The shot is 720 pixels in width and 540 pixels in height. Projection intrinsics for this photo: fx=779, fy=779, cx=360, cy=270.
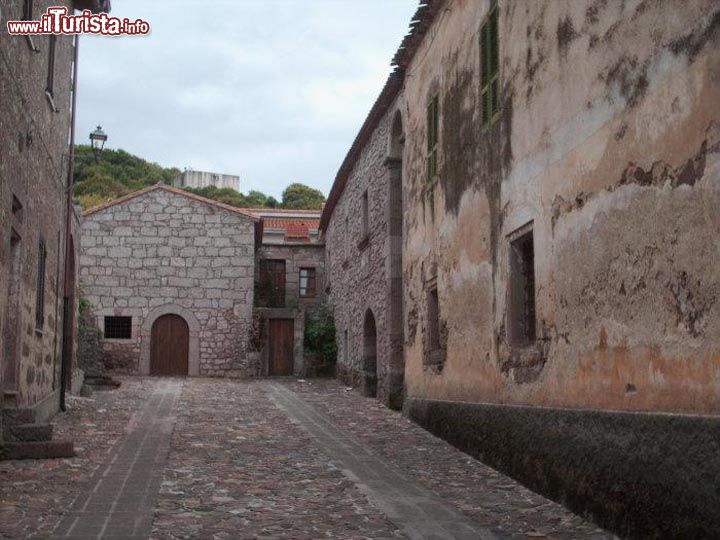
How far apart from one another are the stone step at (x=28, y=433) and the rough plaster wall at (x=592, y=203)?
4.65m

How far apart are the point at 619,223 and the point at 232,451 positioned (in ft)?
16.6

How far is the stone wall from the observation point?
1390 centimetres

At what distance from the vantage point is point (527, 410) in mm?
7148

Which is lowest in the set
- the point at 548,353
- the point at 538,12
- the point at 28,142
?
the point at 548,353

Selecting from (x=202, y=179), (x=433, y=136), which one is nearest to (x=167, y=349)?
(x=433, y=136)

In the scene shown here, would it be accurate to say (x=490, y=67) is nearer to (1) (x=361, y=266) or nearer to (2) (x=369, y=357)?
(2) (x=369, y=357)

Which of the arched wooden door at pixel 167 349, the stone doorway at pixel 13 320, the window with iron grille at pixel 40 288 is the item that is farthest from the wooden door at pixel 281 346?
the stone doorway at pixel 13 320

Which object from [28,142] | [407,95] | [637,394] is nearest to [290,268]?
[407,95]

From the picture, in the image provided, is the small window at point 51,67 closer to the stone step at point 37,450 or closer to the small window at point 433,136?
the stone step at point 37,450

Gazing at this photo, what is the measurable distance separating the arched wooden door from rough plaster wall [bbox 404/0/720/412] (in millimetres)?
14434

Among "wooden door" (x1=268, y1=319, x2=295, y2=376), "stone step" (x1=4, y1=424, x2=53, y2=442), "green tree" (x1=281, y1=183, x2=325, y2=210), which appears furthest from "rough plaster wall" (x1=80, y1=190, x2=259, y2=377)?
"green tree" (x1=281, y1=183, x2=325, y2=210)

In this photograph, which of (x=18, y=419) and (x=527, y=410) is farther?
(x=18, y=419)

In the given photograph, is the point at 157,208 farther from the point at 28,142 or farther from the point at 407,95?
the point at 28,142

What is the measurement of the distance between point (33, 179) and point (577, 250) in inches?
255
